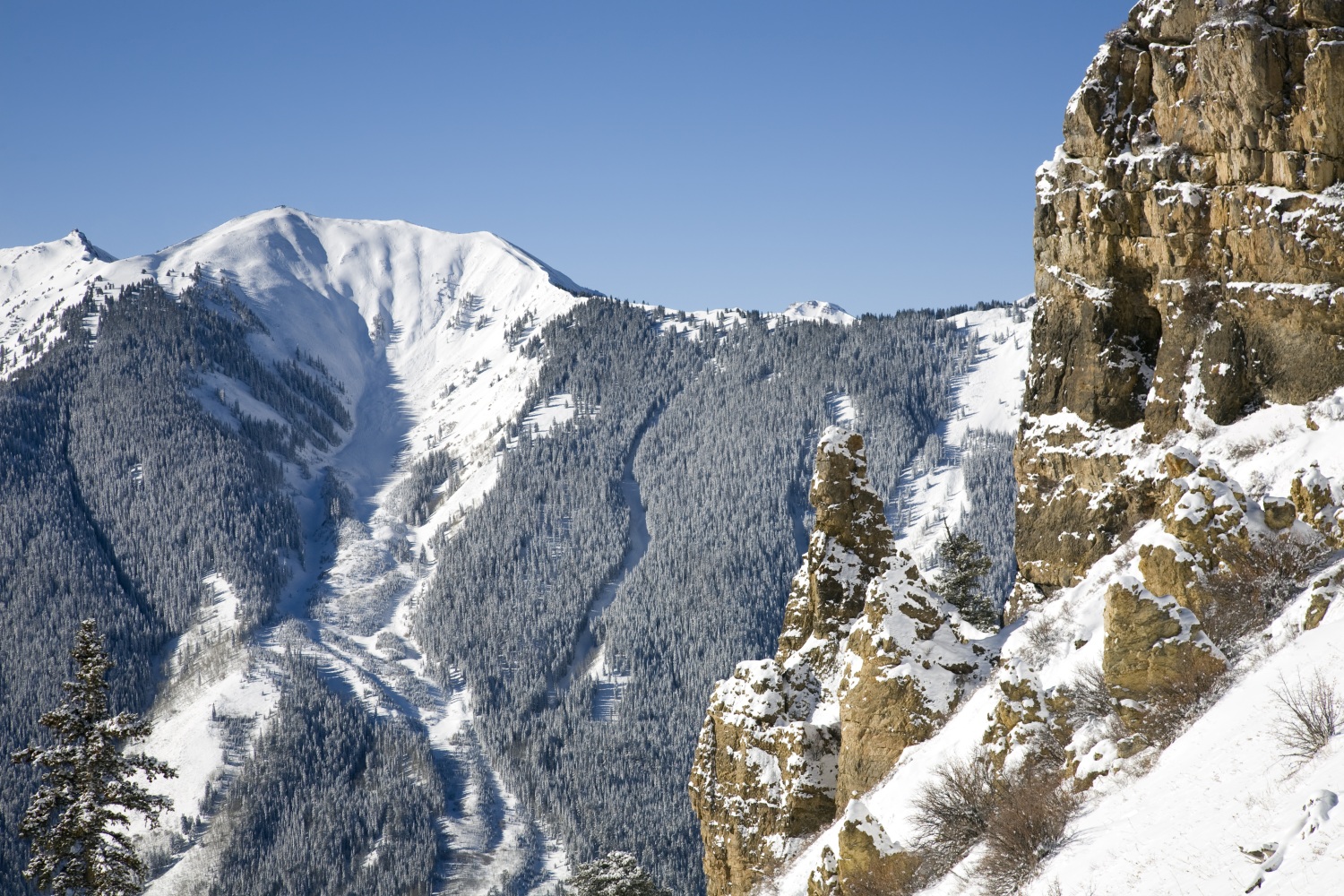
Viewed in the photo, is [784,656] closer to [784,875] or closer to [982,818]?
[784,875]

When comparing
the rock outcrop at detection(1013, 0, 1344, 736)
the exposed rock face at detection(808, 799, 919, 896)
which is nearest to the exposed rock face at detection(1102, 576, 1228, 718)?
the rock outcrop at detection(1013, 0, 1344, 736)

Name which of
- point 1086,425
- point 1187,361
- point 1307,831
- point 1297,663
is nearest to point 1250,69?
point 1187,361

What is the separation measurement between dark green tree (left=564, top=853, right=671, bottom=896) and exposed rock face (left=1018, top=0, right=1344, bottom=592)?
75.3 ft

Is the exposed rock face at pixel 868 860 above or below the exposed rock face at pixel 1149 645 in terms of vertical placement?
below

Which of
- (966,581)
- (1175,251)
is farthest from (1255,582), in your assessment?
(966,581)

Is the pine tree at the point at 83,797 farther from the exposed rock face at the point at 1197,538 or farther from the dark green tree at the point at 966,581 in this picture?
the dark green tree at the point at 966,581

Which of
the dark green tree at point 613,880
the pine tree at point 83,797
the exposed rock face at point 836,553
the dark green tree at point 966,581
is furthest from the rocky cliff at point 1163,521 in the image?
the pine tree at point 83,797

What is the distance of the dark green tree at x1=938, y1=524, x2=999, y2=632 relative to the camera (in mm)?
51681

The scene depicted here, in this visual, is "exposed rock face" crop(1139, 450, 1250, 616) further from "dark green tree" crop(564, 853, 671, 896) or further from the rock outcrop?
"dark green tree" crop(564, 853, 671, 896)

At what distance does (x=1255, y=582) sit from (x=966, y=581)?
30.2 m

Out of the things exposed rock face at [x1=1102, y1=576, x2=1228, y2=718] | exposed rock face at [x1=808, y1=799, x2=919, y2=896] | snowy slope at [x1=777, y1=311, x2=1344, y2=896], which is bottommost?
exposed rock face at [x1=808, y1=799, x2=919, y2=896]

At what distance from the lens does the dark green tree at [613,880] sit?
47562mm

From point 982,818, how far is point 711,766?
1882 cm

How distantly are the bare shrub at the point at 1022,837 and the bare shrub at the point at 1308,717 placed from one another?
13.7 feet
